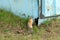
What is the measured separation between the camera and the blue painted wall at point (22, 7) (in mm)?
7518

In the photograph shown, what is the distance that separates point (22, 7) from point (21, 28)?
2.61ft

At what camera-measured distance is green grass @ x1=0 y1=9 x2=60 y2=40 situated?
21.9 ft

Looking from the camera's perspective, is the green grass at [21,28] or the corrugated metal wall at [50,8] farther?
the corrugated metal wall at [50,8]

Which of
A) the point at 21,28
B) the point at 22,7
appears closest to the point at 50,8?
the point at 22,7

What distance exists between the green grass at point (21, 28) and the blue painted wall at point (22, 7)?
0.16 meters

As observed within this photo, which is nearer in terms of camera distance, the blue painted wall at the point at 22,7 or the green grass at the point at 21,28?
the green grass at the point at 21,28

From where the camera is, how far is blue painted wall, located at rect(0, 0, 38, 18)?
24.7ft

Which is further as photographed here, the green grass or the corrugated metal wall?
the corrugated metal wall

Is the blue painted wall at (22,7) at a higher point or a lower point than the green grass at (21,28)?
higher

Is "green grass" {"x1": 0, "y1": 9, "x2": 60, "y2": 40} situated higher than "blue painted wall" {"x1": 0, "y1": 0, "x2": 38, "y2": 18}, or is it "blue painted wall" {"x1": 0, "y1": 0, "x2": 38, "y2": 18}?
"blue painted wall" {"x1": 0, "y1": 0, "x2": 38, "y2": 18}

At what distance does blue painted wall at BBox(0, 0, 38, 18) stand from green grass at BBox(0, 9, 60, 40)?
0.52ft

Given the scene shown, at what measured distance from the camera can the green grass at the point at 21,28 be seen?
262 inches

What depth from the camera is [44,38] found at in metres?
6.70

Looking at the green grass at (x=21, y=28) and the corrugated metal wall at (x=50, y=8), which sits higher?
the corrugated metal wall at (x=50, y=8)
